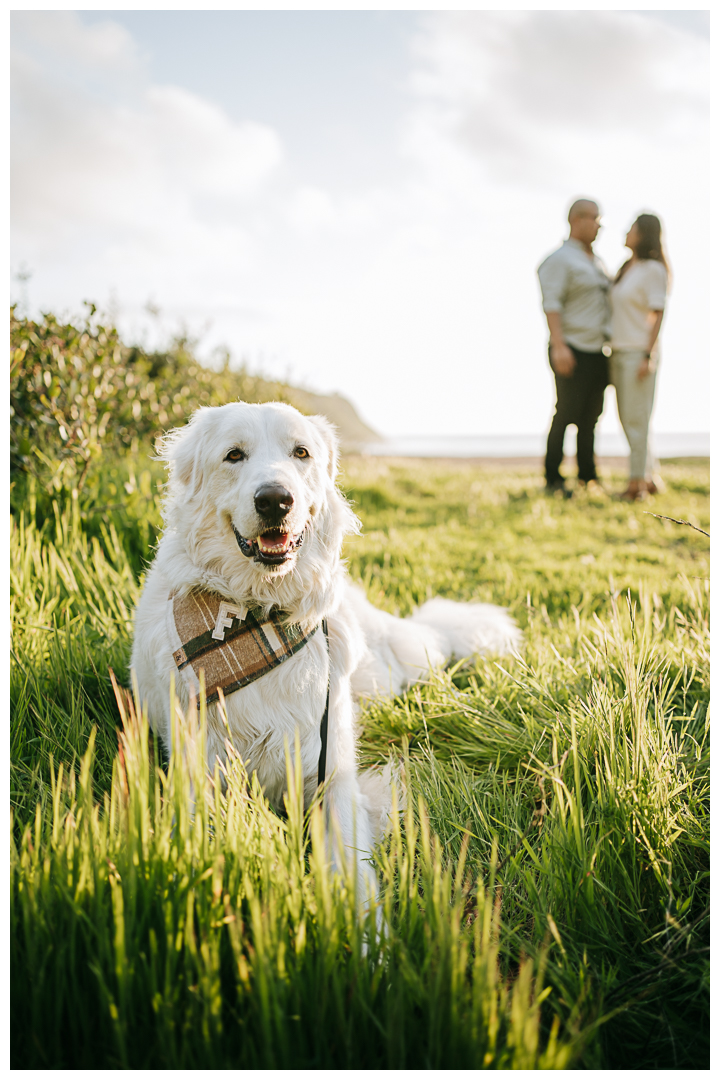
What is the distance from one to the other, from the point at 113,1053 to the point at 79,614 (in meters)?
2.15

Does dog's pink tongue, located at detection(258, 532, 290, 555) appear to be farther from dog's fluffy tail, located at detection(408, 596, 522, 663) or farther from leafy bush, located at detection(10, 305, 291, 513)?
leafy bush, located at detection(10, 305, 291, 513)

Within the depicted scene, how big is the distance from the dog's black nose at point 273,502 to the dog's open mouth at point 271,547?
44 millimetres

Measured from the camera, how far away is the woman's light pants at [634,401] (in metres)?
8.15

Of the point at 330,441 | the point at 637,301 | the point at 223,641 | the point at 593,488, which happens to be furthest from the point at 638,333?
the point at 223,641

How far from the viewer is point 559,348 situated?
7.97 meters

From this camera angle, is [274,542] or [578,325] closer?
[274,542]

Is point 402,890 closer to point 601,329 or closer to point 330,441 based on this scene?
point 330,441

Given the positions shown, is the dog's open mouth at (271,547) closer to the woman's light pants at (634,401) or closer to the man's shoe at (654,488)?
the woman's light pants at (634,401)

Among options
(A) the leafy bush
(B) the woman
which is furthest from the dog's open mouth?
(B) the woman

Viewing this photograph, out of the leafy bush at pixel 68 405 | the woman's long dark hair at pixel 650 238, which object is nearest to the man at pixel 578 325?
the woman's long dark hair at pixel 650 238

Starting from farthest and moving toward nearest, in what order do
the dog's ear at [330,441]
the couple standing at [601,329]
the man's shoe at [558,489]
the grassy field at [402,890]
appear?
the man's shoe at [558,489]
the couple standing at [601,329]
the dog's ear at [330,441]
the grassy field at [402,890]

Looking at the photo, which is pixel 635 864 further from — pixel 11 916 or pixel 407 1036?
pixel 11 916

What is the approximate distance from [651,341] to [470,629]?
6.38m

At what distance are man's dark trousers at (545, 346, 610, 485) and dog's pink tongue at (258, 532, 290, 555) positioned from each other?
716 cm
